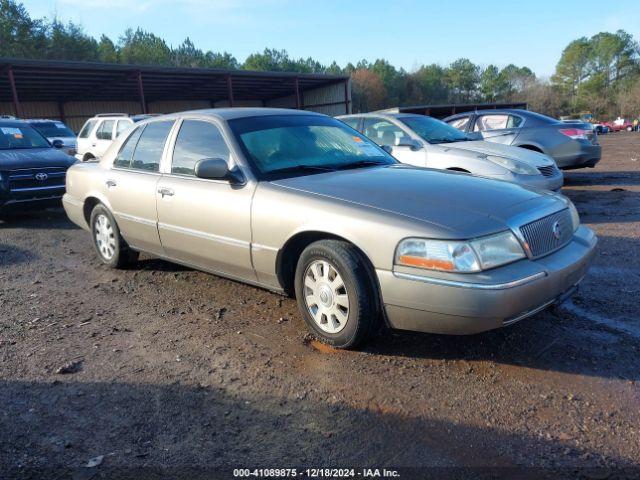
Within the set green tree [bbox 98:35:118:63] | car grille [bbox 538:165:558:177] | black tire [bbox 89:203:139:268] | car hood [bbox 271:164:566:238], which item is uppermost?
green tree [bbox 98:35:118:63]

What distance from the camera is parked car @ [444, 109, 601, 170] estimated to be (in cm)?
966

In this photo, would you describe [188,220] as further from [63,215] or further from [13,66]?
[13,66]

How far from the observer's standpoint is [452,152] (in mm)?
7164

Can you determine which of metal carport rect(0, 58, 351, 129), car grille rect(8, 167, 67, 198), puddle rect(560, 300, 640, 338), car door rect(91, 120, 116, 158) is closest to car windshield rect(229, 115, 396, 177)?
puddle rect(560, 300, 640, 338)

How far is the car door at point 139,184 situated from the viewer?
15.3 feet

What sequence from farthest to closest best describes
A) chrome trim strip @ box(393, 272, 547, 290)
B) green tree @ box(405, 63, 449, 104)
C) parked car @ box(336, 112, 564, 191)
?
green tree @ box(405, 63, 449, 104)
parked car @ box(336, 112, 564, 191)
chrome trim strip @ box(393, 272, 547, 290)

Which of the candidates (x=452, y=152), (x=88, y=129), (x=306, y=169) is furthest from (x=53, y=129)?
(x=306, y=169)

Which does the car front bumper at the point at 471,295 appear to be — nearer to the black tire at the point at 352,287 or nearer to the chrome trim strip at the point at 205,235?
the black tire at the point at 352,287

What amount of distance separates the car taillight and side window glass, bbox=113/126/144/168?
795 centimetres

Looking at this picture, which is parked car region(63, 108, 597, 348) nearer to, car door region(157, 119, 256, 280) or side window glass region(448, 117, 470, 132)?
car door region(157, 119, 256, 280)

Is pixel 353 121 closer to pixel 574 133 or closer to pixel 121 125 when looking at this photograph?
pixel 574 133

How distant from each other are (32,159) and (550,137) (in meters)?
9.08

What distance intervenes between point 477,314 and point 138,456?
6.09 feet

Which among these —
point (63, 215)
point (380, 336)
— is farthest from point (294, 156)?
point (63, 215)
